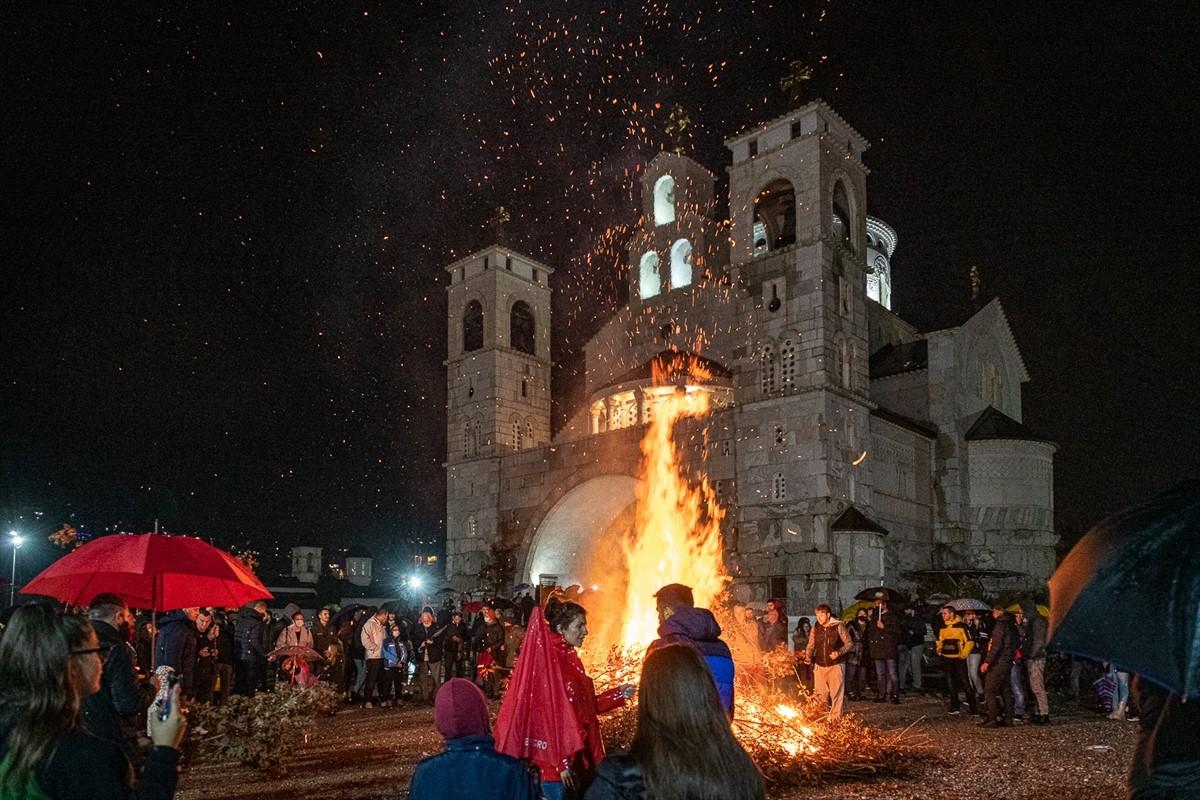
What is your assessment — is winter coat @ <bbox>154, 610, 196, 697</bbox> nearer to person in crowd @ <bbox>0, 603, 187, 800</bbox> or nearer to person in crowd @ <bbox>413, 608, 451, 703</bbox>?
person in crowd @ <bbox>0, 603, 187, 800</bbox>

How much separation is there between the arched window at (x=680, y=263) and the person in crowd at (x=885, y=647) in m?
24.9

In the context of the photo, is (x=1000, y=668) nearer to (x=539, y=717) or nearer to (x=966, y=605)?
(x=966, y=605)

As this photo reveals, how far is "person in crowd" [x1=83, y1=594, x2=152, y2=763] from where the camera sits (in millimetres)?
4371

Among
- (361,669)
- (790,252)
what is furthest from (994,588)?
(361,669)

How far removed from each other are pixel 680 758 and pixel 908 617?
54.5 feet

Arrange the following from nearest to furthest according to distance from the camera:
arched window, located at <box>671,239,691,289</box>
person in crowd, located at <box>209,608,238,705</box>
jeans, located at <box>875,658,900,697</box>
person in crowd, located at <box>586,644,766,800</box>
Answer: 1. person in crowd, located at <box>586,644,766,800</box>
2. person in crowd, located at <box>209,608,238,705</box>
3. jeans, located at <box>875,658,900,697</box>
4. arched window, located at <box>671,239,691,289</box>

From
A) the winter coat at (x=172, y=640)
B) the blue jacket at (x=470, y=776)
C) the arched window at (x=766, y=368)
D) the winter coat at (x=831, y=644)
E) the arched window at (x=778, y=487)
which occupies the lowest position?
the winter coat at (x=831, y=644)

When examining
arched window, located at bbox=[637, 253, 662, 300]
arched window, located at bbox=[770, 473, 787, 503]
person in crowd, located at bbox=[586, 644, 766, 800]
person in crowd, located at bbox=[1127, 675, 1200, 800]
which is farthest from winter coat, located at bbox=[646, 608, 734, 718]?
arched window, located at bbox=[637, 253, 662, 300]

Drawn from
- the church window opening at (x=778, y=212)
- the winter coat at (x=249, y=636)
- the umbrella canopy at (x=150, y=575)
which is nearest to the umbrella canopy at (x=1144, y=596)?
the umbrella canopy at (x=150, y=575)

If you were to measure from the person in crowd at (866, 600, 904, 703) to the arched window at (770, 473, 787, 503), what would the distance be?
11.1 m

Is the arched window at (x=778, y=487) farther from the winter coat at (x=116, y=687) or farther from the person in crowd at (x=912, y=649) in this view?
the winter coat at (x=116, y=687)

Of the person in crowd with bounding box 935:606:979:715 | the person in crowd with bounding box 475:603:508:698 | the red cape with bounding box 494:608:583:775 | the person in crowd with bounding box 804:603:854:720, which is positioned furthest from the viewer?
the person in crowd with bounding box 475:603:508:698

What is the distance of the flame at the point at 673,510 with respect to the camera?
90.6ft

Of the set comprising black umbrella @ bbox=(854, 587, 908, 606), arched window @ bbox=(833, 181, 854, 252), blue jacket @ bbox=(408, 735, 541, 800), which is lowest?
black umbrella @ bbox=(854, 587, 908, 606)
